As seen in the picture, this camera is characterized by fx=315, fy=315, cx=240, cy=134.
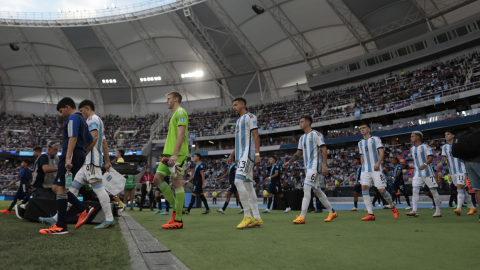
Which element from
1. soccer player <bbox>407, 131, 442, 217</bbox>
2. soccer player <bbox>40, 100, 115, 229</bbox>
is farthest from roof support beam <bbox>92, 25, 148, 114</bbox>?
soccer player <bbox>407, 131, 442, 217</bbox>

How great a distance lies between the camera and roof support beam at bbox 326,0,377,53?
86.2 feet

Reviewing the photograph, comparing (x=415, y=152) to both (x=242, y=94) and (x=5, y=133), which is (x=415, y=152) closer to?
(x=242, y=94)

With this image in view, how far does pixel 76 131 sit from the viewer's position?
13.0 ft

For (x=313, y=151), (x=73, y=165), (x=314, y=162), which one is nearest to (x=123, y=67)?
(x=313, y=151)

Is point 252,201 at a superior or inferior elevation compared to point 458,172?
inferior

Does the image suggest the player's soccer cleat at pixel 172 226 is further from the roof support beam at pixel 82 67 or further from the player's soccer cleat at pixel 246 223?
the roof support beam at pixel 82 67

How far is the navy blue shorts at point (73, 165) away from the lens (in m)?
3.89

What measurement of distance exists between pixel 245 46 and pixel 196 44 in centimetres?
495

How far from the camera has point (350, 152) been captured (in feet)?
97.1

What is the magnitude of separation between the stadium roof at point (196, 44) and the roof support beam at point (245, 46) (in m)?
0.11

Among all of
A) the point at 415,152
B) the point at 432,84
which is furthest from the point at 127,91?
the point at 415,152

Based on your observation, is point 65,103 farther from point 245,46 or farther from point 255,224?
point 245,46

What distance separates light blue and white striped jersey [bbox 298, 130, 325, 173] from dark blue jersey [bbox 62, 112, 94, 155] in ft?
12.5

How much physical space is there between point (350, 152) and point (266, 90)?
1336 centimetres
